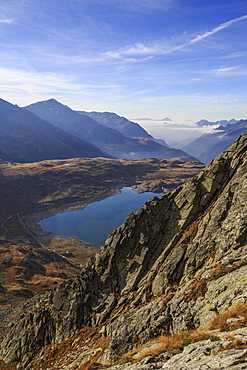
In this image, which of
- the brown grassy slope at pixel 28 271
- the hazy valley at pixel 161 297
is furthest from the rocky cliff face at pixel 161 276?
the brown grassy slope at pixel 28 271

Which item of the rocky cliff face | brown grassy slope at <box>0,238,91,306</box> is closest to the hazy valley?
the rocky cliff face

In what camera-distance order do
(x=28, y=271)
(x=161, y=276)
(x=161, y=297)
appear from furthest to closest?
1. (x=28, y=271)
2. (x=161, y=276)
3. (x=161, y=297)

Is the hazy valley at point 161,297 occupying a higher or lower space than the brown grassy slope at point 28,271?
higher

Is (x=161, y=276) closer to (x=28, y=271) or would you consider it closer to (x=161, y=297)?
(x=161, y=297)

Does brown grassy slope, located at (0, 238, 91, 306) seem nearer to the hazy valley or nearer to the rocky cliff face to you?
the hazy valley

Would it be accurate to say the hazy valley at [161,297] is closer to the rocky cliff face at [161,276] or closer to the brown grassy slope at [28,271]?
the rocky cliff face at [161,276]

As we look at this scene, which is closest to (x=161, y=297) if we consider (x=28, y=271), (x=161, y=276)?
(x=161, y=276)

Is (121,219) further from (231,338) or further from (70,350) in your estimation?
(231,338)

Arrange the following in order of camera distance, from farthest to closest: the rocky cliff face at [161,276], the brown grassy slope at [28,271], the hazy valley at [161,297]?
the brown grassy slope at [28,271] < the rocky cliff face at [161,276] < the hazy valley at [161,297]

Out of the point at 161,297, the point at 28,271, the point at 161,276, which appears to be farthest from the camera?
the point at 28,271

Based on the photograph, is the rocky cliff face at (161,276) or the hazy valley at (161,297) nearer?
the hazy valley at (161,297)
